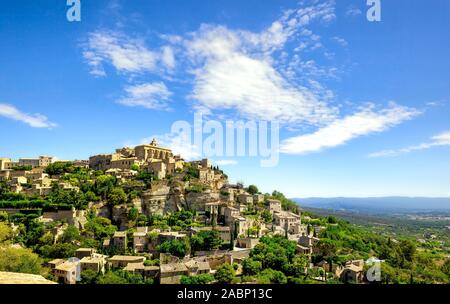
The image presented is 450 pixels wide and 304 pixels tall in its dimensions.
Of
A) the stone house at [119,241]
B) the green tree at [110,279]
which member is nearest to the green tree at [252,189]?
the stone house at [119,241]

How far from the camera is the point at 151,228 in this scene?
25062mm

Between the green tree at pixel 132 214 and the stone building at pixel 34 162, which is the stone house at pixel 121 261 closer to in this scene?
the green tree at pixel 132 214

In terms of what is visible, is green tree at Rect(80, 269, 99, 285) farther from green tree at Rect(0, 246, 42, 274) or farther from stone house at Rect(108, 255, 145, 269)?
green tree at Rect(0, 246, 42, 274)

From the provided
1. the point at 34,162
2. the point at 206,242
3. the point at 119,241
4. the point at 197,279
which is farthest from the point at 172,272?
the point at 34,162

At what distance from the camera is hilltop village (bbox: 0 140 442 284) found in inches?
754

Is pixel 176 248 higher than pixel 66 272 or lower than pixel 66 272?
higher

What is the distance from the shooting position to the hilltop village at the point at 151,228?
1916 cm

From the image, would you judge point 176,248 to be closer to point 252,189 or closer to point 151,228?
point 151,228

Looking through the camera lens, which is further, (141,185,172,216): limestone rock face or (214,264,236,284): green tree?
(141,185,172,216): limestone rock face

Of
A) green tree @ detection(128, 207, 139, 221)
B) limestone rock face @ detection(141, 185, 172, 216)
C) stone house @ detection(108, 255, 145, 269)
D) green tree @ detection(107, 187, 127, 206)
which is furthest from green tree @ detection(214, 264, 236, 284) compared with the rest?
green tree @ detection(107, 187, 127, 206)
